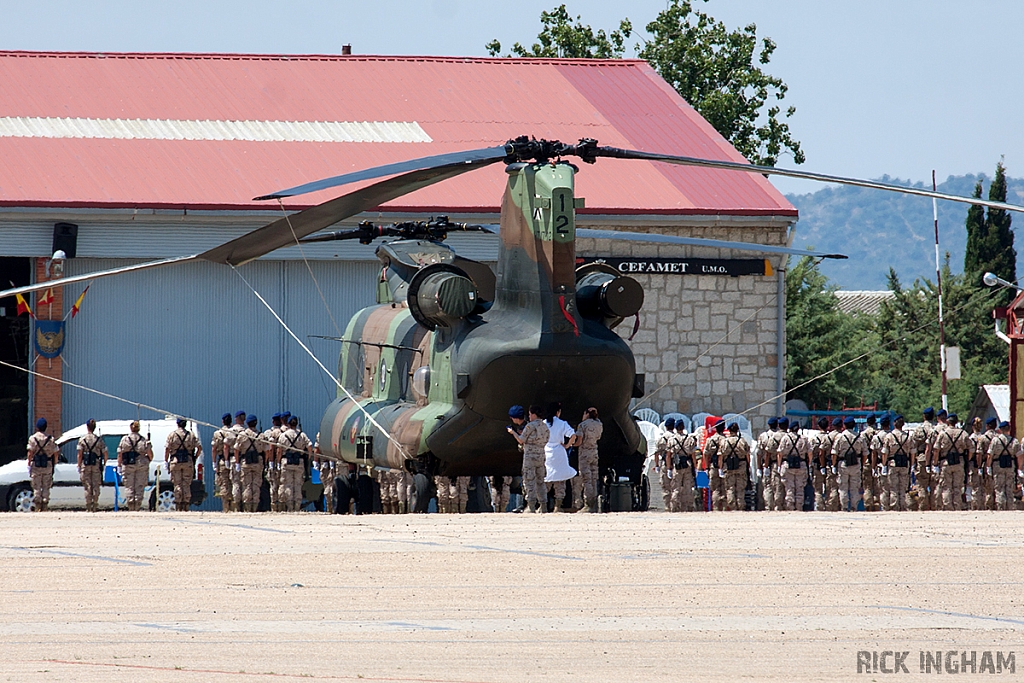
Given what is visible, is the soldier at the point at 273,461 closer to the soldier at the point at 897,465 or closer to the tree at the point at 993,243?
the soldier at the point at 897,465

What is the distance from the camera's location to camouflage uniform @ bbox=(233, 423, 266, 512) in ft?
70.3

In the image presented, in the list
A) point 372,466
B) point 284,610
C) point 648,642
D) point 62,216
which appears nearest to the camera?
point 648,642

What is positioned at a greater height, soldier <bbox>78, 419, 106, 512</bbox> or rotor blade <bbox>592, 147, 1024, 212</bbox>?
rotor blade <bbox>592, 147, 1024, 212</bbox>

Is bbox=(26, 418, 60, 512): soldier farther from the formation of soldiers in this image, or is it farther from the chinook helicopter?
the formation of soldiers

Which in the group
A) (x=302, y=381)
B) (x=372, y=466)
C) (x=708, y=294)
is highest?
(x=708, y=294)

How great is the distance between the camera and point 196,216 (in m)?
26.5

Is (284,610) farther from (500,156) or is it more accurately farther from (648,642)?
(500,156)

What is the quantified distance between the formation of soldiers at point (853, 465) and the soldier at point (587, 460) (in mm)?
3586

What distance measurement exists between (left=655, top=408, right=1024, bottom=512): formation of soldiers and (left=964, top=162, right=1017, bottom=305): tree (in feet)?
146

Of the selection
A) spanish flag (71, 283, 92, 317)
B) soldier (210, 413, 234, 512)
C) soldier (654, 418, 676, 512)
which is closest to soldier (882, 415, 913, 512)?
soldier (654, 418, 676, 512)

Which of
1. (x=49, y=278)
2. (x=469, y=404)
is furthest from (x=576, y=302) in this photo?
(x=49, y=278)

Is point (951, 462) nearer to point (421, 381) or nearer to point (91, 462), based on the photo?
point (421, 381)

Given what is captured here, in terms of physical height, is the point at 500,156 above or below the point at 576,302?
above

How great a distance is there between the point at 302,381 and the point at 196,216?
3.57 m
